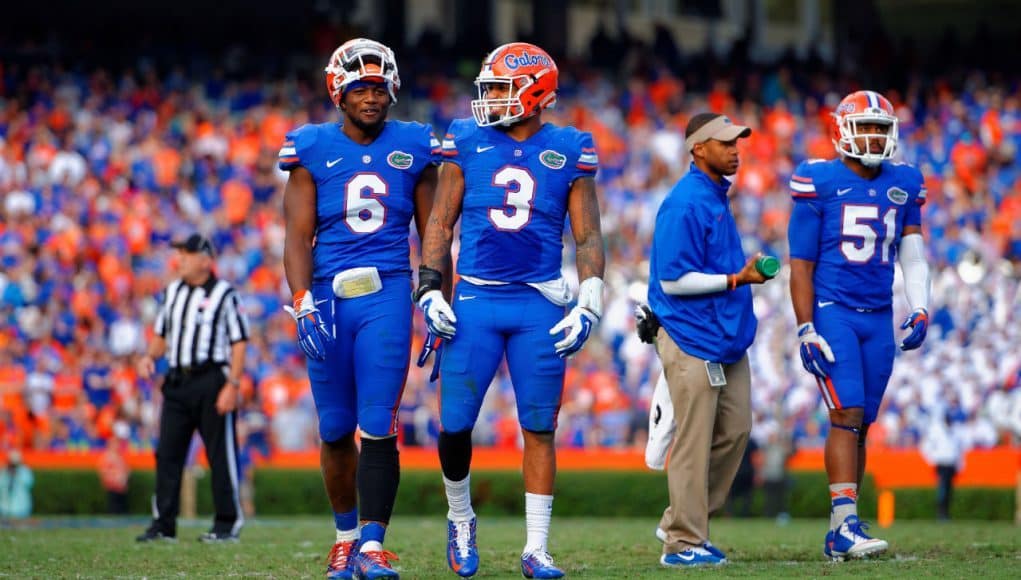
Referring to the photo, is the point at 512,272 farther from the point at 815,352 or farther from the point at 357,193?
the point at 815,352

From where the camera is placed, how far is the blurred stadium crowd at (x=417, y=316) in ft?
58.9

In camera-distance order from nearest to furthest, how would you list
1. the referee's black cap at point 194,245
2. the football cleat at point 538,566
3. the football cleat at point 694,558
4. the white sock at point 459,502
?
the football cleat at point 538,566
the white sock at point 459,502
the football cleat at point 694,558
the referee's black cap at point 194,245

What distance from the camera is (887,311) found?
25.6ft

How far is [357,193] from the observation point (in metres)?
6.67

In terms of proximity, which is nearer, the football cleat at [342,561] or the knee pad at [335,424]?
the football cleat at [342,561]

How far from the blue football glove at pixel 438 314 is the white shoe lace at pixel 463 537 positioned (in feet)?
2.62

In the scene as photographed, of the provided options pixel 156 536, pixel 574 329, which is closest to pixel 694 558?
pixel 574 329

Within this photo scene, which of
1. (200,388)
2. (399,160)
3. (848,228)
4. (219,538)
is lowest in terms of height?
(219,538)

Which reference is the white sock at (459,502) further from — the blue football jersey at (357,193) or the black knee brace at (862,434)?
the black knee brace at (862,434)

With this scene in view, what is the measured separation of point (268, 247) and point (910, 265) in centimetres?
1394

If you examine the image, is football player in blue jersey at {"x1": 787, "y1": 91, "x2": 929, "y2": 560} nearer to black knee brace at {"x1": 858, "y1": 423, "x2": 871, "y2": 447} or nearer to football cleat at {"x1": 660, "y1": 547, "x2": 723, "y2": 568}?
black knee brace at {"x1": 858, "y1": 423, "x2": 871, "y2": 447}

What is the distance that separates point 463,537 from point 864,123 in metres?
2.89

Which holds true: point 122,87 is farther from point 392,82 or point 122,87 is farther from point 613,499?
point 392,82

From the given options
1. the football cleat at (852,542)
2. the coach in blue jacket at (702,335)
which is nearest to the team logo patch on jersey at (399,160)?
the coach in blue jacket at (702,335)
